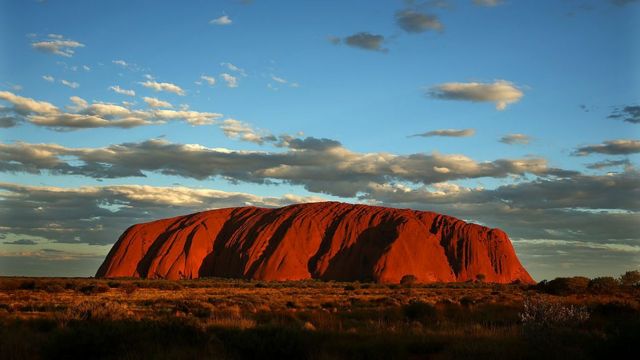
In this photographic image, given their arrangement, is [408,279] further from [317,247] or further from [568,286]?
[568,286]

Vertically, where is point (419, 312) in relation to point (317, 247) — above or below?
below

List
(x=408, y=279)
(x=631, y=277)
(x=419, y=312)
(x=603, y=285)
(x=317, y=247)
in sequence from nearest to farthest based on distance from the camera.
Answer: (x=419, y=312) → (x=603, y=285) → (x=631, y=277) → (x=408, y=279) → (x=317, y=247)

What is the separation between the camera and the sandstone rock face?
74375 millimetres

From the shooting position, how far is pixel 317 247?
259ft

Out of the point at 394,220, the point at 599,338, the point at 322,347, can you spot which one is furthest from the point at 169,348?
the point at 394,220

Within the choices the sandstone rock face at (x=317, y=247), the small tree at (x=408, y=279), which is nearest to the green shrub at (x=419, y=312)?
the small tree at (x=408, y=279)

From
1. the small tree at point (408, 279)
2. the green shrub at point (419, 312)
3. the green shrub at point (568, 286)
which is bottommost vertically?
the small tree at point (408, 279)

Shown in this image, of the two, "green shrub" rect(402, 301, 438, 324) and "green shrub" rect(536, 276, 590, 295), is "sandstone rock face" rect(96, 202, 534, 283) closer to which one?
"green shrub" rect(536, 276, 590, 295)

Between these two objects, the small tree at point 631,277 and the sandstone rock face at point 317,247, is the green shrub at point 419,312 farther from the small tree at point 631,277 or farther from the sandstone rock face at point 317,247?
the sandstone rock face at point 317,247

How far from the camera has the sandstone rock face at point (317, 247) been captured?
244ft

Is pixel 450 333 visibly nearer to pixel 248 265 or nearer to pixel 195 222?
pixel 248 265

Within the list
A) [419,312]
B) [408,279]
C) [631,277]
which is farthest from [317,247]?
[419,312]

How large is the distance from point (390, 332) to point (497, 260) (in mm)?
78054

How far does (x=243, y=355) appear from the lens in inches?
362
